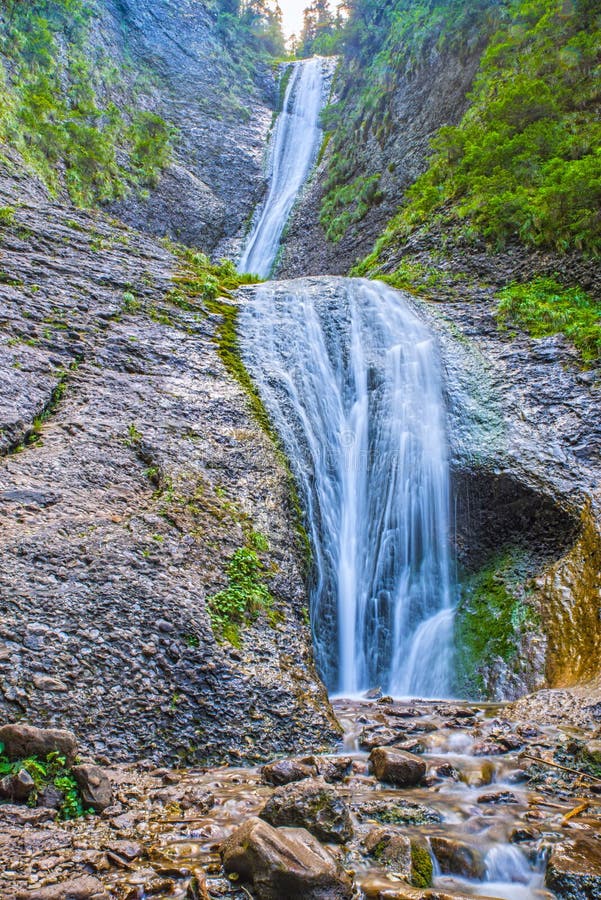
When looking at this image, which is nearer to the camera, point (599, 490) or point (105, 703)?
point (105, 703)

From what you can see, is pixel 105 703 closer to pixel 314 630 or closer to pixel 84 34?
pixel 314 630

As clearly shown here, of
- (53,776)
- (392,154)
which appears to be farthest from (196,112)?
(53,776)

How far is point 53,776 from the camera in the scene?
2.97 meters

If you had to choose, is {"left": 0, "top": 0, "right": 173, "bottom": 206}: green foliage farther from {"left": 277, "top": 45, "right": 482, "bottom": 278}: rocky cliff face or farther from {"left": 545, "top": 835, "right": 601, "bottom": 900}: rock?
{"left": 545, "top": 835, "right": 601, "bottom": 900}: rock

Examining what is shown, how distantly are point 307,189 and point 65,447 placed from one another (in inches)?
838

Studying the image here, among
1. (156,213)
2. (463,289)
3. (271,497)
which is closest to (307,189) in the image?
(156,213)

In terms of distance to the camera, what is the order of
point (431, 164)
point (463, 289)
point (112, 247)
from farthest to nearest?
point (431, 164) < point (463, 289) < point (112, 247)

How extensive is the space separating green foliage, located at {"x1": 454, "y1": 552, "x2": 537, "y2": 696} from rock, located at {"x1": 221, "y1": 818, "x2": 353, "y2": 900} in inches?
171

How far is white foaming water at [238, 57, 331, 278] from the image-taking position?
21.4 meters

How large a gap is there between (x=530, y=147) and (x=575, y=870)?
13.1 meters

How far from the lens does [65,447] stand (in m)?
5.54

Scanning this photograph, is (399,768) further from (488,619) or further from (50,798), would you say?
(488,619)

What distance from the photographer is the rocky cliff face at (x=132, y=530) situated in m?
3.80

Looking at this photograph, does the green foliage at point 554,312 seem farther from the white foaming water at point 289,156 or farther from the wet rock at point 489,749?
the white foaming water at point 289,156
